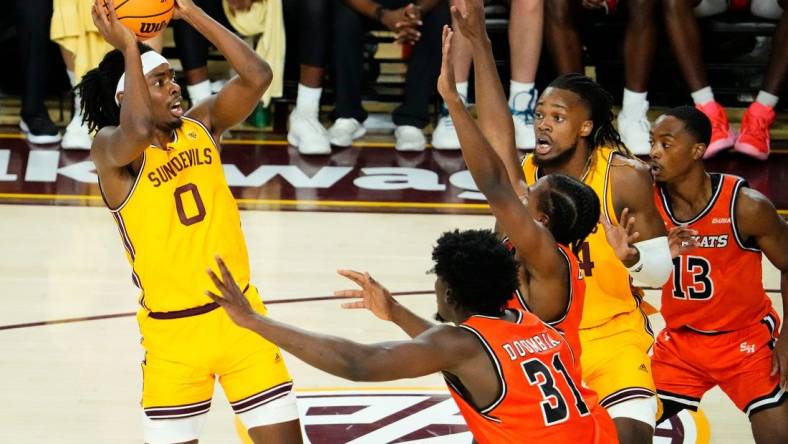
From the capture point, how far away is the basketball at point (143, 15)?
4.53m

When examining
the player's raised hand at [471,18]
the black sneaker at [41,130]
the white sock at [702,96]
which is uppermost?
the player's raised hand at [471,18]

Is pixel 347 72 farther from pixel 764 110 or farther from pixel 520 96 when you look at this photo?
pixel 764 110

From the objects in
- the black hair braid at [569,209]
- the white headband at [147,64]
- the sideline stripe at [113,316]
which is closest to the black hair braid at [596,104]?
the black hair braid at [569,209]

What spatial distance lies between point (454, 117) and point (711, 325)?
1430mm

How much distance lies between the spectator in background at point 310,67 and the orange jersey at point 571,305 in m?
5.18

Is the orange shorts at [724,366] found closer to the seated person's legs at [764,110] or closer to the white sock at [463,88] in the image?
the seated person's legs at [764,110]

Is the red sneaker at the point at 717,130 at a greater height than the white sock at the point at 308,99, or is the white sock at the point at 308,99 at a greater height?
the red sneaker at the point at 717,130

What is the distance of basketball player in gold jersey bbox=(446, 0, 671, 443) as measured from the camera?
4.23 meters

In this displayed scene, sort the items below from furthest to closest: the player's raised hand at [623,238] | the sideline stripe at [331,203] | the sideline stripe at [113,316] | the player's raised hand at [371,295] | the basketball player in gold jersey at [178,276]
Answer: the sideline stripe at [331,203]
the sideline stripe at [113,316]
the player's raised hand at [623,238]
the basketball player in gold jersey at [178,276]
the player's raised hand at [371,295]

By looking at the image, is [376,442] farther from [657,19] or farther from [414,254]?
[657,19]

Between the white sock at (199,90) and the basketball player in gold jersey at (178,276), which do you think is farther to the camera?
the white sock at (199,90)

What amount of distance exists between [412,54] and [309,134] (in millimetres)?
892

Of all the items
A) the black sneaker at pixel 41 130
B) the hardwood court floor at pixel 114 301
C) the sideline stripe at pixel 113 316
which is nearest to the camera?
the hardwood court floor at pixel 114 301

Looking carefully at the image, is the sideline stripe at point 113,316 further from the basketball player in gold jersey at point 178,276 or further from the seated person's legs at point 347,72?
the seated person's legs at point 347,72
